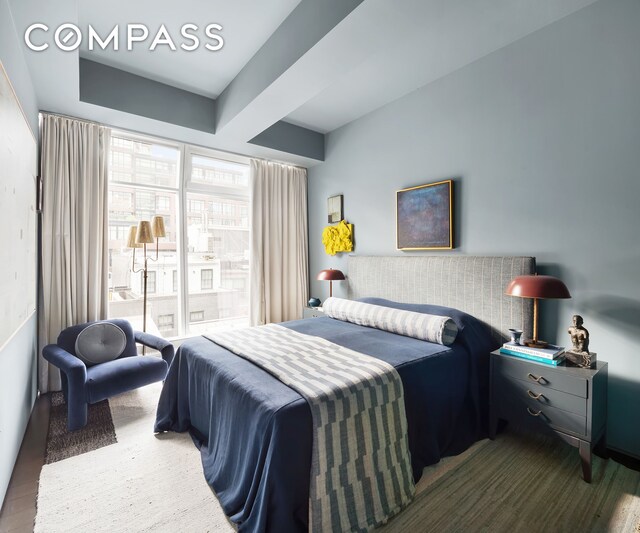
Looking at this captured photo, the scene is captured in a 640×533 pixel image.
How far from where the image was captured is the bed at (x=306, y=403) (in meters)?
1.43

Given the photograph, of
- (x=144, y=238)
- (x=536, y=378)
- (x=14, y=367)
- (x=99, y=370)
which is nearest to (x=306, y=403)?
(x=536, y=378)

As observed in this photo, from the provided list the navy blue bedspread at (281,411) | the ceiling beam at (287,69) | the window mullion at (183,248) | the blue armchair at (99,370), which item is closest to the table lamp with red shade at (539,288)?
the navy blue bedspread at (281,411)

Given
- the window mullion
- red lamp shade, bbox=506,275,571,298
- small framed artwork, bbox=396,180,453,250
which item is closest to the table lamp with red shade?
red lamp shade, bbox=506,275,571,298

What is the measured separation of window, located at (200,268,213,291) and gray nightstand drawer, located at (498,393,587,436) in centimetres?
333

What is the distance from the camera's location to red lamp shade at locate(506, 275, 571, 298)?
2018 millimetres

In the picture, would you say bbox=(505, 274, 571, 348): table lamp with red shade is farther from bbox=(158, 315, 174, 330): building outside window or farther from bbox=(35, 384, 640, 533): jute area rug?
bbox=(158, 315, 174, 330): building outside window

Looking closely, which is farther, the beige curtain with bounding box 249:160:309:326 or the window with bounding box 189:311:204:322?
the beige curtain with bounding box 249:160:309:326

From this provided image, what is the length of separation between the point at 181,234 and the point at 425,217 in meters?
2.75

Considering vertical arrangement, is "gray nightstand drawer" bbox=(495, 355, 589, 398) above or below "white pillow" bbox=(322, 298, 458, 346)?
below

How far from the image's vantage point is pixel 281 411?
1.46 m

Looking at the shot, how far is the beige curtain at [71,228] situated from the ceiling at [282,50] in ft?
0.77

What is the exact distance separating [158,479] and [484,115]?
3.48 metres

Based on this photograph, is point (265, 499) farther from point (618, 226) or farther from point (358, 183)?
point (358, 183)

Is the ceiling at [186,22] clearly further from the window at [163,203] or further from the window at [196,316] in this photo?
the window at [196,316]
